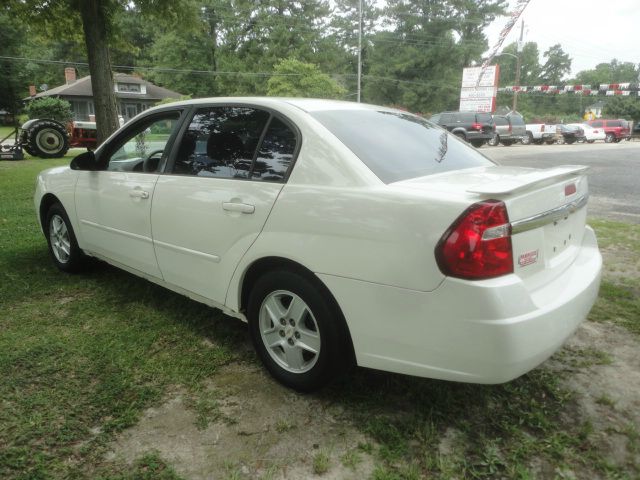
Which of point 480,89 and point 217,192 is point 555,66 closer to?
point 480,89

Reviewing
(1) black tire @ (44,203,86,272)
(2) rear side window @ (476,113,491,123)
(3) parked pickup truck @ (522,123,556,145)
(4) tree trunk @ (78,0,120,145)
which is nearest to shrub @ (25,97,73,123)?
(4) tree trunk @ (78,0,120,145)

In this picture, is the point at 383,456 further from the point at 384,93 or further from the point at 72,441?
the point at 384,93

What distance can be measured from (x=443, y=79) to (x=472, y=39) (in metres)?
5.03

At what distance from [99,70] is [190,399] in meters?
8.91

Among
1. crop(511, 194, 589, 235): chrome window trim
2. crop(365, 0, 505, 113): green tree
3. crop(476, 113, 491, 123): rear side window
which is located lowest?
crop(511, 194, 589, 235): chrome window trim

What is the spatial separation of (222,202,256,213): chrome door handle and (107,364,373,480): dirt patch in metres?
0.96

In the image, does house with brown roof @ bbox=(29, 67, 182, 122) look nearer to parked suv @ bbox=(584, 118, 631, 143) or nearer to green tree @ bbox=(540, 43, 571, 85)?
parked suv @ bbox=(584, 118, 631, 143)

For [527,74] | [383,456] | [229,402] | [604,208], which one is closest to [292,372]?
[229,402]

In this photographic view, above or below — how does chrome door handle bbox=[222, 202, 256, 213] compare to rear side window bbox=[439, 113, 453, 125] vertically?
below

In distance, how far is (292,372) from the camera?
2.54m

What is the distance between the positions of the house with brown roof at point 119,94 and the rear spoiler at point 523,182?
43626mm

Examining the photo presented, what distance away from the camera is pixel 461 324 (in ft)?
6.23

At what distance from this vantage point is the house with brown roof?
41.4 m

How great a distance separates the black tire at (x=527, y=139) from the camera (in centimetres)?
2682
